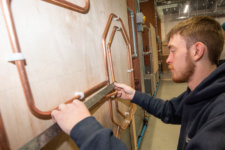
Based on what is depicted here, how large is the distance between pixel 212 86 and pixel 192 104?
20 centimetres

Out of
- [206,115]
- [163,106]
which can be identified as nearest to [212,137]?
[206,115]

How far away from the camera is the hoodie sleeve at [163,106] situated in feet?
3.93

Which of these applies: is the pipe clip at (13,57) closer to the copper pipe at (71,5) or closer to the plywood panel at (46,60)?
the plywood panel at (46,60)

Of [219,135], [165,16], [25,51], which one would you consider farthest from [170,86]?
[25,51]

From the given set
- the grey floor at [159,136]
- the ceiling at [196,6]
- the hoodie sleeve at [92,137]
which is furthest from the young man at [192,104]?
the ceiling at [196,6]

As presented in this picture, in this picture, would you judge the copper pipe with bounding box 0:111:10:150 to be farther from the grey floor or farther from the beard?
the grey floor

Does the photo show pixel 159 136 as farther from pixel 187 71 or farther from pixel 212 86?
pixel 212 86

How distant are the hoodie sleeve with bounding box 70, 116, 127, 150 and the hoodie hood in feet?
1.71

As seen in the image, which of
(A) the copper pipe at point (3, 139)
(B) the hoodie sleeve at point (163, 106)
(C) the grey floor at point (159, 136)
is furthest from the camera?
(C) the grey floor at point (159, 136)

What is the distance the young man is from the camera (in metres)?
0.53

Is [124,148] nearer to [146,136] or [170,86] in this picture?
[146,136]

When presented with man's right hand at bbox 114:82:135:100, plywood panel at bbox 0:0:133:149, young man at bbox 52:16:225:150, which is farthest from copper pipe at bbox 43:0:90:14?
man's right hand at bbox 114:82:135:100

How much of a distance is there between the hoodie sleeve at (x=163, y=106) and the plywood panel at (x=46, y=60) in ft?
1.60

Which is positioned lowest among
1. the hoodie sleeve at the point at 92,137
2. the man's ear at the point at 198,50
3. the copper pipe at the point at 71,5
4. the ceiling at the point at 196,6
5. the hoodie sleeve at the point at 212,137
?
the hoodie sleeve at the point at 212,137
